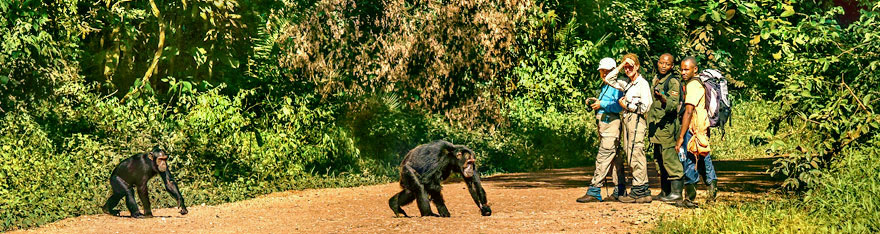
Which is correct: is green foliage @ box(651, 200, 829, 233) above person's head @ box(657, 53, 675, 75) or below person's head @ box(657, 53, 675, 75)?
below

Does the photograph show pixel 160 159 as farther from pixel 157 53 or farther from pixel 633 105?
pixel 633 105

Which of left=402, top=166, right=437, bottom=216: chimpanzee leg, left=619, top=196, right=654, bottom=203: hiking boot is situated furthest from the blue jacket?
left=402, top=166, right=437, bottom=216: chimpanzee leg

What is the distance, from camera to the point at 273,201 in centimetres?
1409

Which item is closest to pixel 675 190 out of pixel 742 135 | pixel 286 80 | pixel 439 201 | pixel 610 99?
pixel 610 99

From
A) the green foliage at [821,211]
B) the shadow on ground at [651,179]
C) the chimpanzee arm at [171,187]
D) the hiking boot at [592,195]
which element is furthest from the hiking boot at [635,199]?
the chimpanzee arm at [171,187]

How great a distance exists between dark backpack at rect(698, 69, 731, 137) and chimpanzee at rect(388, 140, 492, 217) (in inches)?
96.1

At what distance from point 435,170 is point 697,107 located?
8.72ft

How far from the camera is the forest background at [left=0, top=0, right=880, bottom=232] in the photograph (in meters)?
12.3

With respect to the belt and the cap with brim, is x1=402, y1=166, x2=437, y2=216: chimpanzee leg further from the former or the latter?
the cap with brim

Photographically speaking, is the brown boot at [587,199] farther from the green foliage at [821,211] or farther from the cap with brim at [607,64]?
the green foliage at [821,211]

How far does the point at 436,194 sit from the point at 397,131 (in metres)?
8.35

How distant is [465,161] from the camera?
10484 millimetres

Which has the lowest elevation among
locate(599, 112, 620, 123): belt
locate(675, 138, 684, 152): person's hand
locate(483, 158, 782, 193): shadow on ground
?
locate(483, 158, 782, 193): shadow on ground

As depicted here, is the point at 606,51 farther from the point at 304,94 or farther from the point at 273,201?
the point at 273,201
